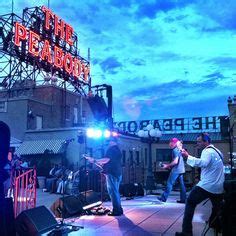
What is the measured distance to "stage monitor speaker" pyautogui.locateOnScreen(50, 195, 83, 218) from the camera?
346 inches

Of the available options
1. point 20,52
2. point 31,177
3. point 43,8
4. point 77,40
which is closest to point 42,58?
point 20,52

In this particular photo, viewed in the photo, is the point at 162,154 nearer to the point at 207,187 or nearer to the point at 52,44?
the point at 52,44

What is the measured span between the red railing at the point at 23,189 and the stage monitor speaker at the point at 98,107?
4035 mm

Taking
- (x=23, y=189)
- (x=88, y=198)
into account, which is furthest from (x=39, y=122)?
(x=23, y=189)

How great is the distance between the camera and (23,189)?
8008 millimetres

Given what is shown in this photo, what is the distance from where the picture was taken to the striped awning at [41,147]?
26.9 metres

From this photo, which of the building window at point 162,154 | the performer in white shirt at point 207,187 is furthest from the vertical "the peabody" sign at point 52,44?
the performer in white shirt at point 207,187

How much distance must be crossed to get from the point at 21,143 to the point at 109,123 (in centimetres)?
1853

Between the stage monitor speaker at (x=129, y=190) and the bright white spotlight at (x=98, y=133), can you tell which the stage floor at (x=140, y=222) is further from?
the stage monitor speaker at (x=129, y=190)

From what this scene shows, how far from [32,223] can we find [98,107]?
21.2 ft

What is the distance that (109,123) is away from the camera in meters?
12.0

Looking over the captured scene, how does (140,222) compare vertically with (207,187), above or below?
below

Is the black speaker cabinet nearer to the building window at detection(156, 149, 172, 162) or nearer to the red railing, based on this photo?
the red railing

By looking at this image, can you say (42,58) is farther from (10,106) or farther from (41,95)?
(10,106)
